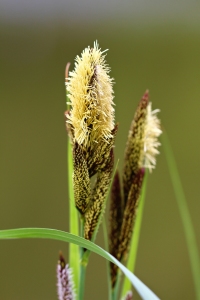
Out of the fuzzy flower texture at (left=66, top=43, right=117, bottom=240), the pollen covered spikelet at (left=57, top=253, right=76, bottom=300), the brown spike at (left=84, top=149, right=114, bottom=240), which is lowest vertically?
the pollen covered spikelet at (left=57, top=253, right=76, bottom=300)

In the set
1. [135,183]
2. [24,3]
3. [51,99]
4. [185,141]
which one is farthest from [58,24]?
[135,183]

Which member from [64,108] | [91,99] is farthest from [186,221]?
[64,108]

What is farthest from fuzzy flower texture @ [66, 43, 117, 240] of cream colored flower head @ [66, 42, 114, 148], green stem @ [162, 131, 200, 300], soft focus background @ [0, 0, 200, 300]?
soft focus background @ [0, 0, 200, 300]

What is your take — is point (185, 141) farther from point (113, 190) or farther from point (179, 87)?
point (113, 190)

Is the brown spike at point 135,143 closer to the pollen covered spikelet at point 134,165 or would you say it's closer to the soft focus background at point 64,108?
the pollen covered spikelet at point 134,165

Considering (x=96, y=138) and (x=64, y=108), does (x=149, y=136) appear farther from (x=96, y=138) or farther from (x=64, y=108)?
(x=64, y=108)

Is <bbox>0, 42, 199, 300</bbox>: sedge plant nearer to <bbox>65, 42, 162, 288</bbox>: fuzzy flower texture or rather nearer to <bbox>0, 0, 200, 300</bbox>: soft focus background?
<bbox>65, 42, 162, 288</bbox>: fuzzy flower texture

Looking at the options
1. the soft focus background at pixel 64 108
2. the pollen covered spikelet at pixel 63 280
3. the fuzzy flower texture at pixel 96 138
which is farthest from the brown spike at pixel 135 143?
the soft focus background at pixel 64 108
